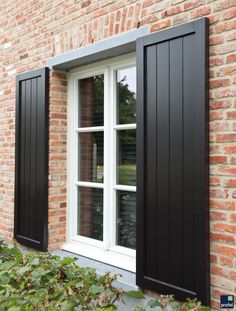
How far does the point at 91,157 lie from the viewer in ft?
13.7

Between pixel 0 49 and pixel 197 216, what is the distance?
369cm

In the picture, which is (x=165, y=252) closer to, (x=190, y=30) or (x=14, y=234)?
(x=190, y=30)

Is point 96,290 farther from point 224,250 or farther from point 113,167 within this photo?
point 113,167

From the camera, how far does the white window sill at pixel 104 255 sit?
358 centimetres

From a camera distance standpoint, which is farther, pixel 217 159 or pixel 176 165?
pixel 176 165

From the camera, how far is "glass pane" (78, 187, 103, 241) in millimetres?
4027

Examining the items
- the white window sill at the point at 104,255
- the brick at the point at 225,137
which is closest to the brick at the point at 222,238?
the brick at the point at 225,137

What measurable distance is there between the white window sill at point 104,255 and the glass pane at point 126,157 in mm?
677

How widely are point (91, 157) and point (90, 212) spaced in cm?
57

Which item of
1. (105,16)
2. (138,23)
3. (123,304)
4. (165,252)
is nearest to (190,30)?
(138,23)

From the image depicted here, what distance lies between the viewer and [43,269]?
3.21 meters

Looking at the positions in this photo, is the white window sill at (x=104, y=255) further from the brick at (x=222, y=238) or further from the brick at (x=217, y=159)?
the brick at (x=217, y=159)

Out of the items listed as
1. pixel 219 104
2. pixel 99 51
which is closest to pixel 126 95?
pixel 99 51

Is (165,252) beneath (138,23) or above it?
beneath
